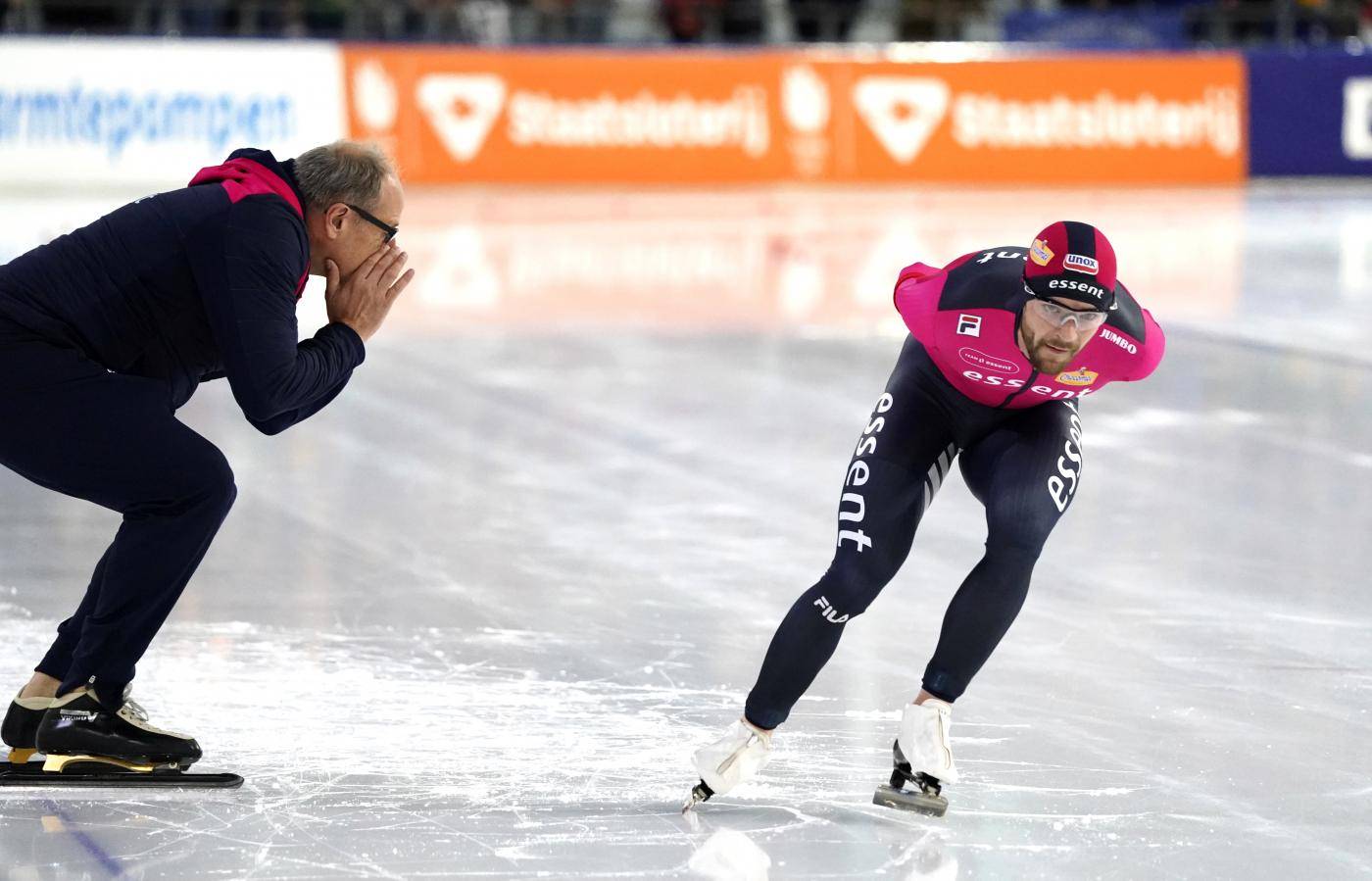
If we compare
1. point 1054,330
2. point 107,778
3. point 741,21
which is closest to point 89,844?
point 107,778

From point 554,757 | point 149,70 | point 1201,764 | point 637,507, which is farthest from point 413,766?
point 149,70

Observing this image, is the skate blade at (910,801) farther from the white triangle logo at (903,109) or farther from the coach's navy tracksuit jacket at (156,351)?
the white triangle logo at (903,109)

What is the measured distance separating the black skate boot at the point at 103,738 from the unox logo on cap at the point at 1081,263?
2.03 m

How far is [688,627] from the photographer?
5059 millimetres

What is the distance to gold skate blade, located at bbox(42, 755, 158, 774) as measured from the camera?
3.83m

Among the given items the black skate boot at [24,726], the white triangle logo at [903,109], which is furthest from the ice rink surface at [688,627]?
the white triangle logo at [903,109]

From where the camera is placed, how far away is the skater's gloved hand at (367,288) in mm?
3689

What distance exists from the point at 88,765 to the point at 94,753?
0.04 m

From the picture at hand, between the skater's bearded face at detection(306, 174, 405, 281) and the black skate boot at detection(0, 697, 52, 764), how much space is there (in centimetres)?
111

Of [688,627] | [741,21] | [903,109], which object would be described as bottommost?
[688,627]

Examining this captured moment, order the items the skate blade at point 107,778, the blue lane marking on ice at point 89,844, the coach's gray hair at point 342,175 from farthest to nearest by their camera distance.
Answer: the skate blade at point 107,778, the coach's gray hair at point 342,175, the blue lane marking on ice at point 89,844

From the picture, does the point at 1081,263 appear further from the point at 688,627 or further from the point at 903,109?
the point at 903,109

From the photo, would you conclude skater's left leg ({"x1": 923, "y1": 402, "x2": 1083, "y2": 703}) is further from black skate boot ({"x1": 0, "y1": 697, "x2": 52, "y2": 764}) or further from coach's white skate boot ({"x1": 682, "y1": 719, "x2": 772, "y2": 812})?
black skate boot ({"x1": 0, "y1": 697, "x2": 52, "y2": 764})

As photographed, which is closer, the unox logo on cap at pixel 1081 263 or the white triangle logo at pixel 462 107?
the unox logo on cap at pixel 1081 263
